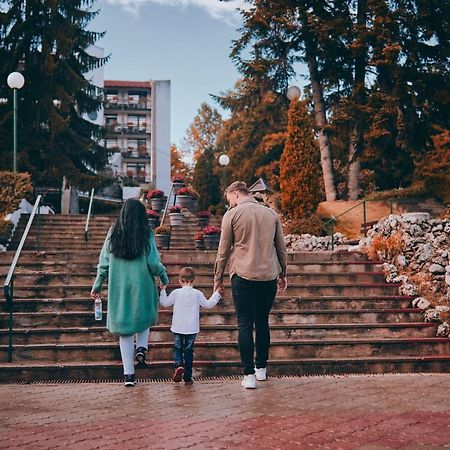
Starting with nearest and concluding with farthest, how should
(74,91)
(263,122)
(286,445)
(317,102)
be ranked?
(286,445)
(317,102)
(74,91)
(263,122)

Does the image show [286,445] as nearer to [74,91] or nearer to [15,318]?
[15,318]

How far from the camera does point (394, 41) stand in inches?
744

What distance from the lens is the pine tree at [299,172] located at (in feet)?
56.2

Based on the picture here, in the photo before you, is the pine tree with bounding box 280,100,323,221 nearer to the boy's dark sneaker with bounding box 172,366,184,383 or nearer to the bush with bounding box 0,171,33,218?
the bush with bounding box 0,171,33,218

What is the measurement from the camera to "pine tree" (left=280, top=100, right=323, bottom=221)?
17.1m

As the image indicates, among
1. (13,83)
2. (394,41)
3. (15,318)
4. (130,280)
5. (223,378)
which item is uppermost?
(394,41)

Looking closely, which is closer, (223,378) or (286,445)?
(286,445)

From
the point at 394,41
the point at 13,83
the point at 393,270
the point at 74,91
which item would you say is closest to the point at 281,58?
the point at 394,41

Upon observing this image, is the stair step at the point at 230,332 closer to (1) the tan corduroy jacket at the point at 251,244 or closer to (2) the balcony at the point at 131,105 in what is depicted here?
(1) the tan corduroy jacket at the point at 251,244

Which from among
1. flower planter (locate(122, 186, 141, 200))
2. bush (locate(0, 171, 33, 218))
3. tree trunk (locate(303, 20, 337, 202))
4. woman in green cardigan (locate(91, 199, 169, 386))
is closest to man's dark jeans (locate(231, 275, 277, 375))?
woman in green cardigan (locate(91, 199, 169, 386))

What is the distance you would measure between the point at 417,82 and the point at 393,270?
11.5 meters

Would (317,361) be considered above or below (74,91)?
below

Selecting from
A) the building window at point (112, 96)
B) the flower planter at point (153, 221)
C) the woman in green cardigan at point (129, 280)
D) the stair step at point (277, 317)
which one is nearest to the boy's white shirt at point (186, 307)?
the woman in green cardigan at point (129, 280)

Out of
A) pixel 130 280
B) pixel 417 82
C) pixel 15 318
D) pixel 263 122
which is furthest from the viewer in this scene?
pixel 263 122
